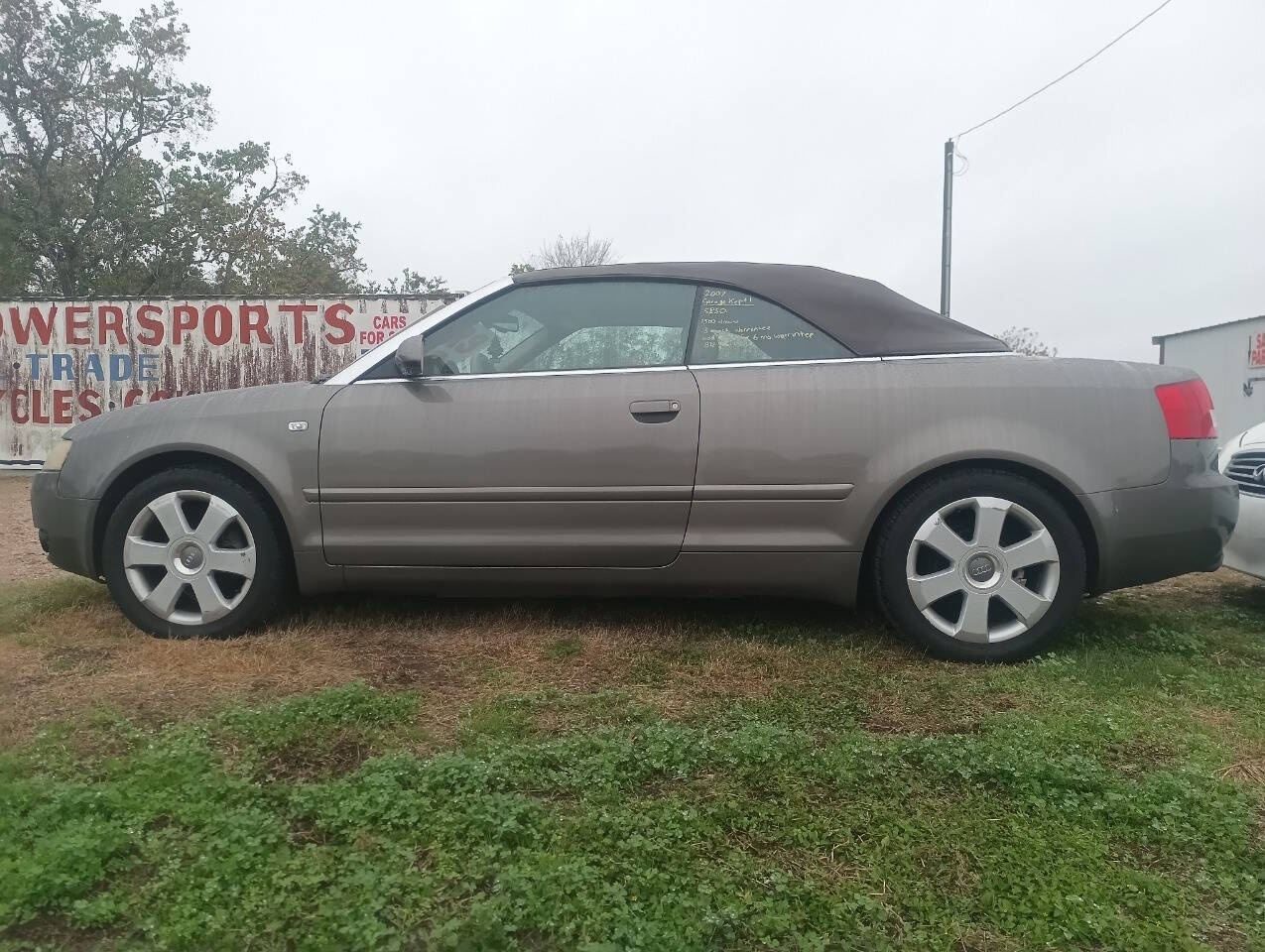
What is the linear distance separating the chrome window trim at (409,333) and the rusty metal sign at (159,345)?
26.0 ft

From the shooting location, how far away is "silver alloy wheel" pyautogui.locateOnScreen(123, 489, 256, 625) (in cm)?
321

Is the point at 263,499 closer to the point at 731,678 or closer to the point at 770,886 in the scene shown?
the point at 731,678

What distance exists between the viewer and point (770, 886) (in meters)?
1.63

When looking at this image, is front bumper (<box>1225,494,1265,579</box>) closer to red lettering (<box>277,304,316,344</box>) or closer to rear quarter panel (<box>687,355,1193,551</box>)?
rear quarter panel (<box>687,355,1193,551</box>)

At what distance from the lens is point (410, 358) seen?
320 cm

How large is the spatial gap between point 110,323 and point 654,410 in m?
10.7

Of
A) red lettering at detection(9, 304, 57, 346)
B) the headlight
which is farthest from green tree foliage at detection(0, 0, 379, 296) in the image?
the headlight

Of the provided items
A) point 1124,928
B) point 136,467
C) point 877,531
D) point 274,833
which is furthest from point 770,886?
point 136,467

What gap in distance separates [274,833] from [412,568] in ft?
4.88

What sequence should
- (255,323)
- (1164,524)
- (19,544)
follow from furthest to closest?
(255,323) → (19,544) → (1164,524)

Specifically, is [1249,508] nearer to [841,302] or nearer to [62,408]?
[841,302]

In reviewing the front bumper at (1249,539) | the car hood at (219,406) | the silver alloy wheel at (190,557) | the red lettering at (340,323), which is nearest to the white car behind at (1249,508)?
the front bumper at (1249,539)

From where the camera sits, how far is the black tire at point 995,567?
295cm

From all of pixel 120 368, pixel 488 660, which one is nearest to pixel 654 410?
pixel 488 660
